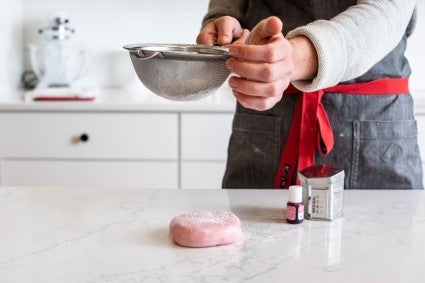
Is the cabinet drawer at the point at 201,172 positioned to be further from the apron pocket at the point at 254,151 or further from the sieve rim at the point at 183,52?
the sieve rim at the point at 183,52

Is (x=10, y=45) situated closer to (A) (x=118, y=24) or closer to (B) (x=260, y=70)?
(A) (x=118, y=24)

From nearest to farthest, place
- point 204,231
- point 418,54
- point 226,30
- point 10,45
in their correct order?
point 204,231
point 226,30
point 10,45
point 418,54

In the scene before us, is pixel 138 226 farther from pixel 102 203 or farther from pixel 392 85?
pixel 392 85

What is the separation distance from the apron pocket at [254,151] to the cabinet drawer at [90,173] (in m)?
1.06

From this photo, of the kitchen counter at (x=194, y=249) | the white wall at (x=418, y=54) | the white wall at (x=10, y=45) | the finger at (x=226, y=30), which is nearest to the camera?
the kitchen counter at (x=194, y=249)

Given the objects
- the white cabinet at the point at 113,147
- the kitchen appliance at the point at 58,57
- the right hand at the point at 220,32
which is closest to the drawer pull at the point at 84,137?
the white cabinet at the point at 113,147

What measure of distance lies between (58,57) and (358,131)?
1817 millimetres

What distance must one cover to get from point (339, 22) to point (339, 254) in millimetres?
380

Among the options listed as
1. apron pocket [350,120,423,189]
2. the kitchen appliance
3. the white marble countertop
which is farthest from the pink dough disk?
the kitchen appliance

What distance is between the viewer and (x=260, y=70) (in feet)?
3.00

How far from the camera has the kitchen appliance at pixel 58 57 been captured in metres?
2.78

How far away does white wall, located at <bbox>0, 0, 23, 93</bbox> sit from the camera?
8.87 feet

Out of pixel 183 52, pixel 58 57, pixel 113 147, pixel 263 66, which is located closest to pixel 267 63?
pixel 263 66

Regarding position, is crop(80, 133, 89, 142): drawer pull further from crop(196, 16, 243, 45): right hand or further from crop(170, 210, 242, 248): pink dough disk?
crop(170, 210, 242, 248): pink dough disk
